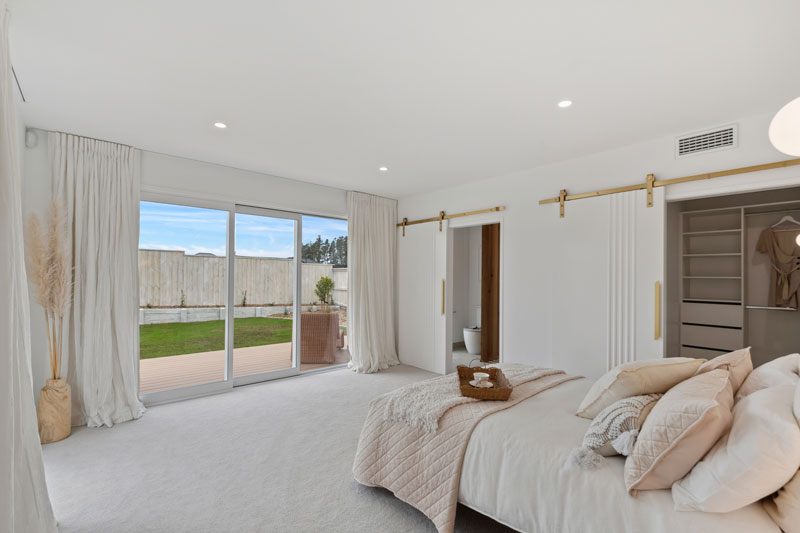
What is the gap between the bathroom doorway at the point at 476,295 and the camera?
20.2 ft

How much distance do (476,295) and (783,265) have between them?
4163 millimetres

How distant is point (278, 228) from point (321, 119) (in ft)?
7.54

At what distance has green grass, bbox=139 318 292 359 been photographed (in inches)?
159

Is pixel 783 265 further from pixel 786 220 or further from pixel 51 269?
pixel 51 269

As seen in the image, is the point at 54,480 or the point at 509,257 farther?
the point at 509,257

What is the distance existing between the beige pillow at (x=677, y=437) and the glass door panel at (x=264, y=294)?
13.9 feet

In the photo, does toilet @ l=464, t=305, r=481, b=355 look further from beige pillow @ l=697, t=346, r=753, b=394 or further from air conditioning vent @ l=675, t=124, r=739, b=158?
beige pillow @ l=697, t=346, r=753, b=394

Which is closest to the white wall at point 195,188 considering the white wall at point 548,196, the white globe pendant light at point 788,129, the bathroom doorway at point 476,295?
the white wall at point 548,196

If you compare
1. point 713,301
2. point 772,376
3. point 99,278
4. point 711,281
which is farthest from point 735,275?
point 99,278

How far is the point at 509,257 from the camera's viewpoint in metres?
4.54

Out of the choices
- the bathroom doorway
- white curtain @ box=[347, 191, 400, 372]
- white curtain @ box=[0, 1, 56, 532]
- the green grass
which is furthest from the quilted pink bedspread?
the bathroom doorway

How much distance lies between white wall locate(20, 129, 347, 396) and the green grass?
84cm

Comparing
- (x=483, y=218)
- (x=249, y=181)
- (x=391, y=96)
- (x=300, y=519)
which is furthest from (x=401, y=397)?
(x=249, y=181)

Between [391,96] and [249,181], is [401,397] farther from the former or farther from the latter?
[249,181]
